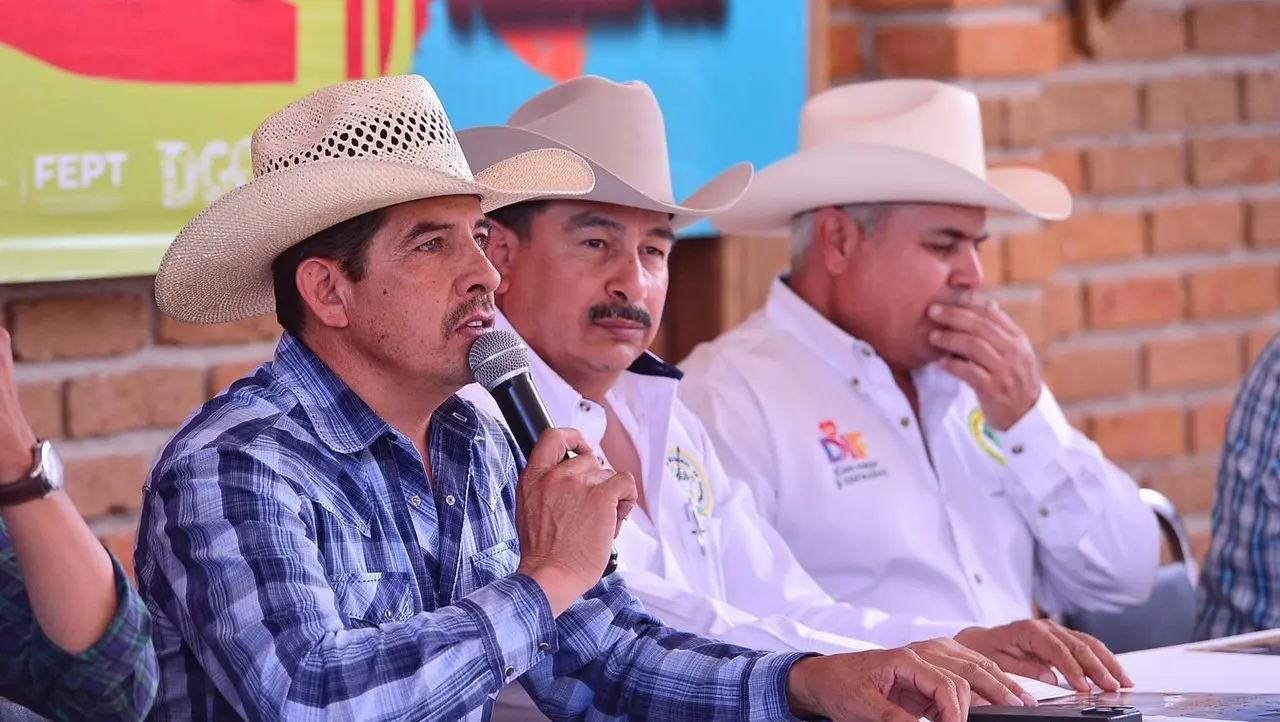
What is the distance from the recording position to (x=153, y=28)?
2848mm

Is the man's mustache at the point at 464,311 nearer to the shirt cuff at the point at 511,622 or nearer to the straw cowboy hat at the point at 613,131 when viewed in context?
the shirt cuff at the point at 511,622

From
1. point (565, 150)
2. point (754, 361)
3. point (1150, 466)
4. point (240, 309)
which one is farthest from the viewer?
→ point (1150, 466)

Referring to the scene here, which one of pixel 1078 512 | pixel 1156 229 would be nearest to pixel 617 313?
pixel 1078 512

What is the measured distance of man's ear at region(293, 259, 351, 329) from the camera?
85.0 inches

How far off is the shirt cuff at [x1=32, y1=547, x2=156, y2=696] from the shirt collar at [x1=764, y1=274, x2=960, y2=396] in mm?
1866

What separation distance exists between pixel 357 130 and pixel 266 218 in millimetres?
150

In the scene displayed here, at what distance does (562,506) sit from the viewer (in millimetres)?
1987

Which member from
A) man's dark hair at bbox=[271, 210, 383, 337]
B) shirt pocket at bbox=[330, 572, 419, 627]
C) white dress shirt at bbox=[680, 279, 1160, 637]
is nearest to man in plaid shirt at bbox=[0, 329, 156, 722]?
shirt pocket at bbox=[330, 572, 419, 627]

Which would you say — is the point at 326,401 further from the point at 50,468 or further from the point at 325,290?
the point at 50,468

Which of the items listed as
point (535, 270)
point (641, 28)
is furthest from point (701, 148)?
point (535, 270)

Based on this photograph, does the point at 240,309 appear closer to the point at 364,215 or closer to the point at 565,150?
the point at 364,215

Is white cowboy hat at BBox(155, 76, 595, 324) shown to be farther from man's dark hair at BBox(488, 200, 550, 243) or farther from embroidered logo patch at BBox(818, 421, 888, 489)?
embroidered logo patch at BBox(818, 421, 888, 489)

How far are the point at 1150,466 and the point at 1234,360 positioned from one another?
41 cm

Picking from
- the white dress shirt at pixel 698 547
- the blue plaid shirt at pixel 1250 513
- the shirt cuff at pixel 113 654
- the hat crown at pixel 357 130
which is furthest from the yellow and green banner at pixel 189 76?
the blue plaid shirt at pixel 1250 513
